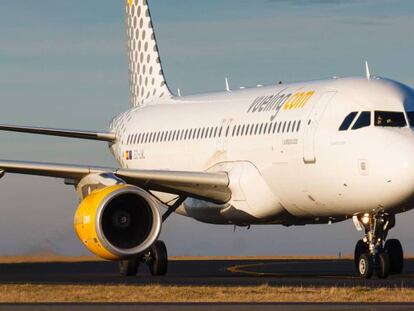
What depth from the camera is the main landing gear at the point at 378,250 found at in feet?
92.3

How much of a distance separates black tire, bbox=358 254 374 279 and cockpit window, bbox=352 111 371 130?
2734mm

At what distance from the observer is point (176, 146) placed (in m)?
36.4

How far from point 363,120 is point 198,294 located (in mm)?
7554

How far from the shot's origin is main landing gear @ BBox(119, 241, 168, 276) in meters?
32.5

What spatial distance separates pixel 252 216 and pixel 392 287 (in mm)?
8305

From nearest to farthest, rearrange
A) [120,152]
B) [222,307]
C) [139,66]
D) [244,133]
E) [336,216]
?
1. [222,307]
2. [336,216]
3. [244,133]
4. [120,152]
5. [139,66]

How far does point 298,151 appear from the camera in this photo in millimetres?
29812

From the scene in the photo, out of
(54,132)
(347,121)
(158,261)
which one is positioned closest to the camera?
(347,121)

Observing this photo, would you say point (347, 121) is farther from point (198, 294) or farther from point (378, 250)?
point (198, 294)

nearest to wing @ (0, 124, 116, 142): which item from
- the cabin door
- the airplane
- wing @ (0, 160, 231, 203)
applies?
the airplane

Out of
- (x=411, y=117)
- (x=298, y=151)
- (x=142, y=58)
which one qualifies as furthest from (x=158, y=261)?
(x=142, y=58)

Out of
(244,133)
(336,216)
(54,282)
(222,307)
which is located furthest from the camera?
(244,133)

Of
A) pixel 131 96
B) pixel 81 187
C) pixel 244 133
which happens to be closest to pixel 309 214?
pixel 244 133

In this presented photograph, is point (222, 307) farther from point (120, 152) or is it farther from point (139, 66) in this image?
point (139, 66)
